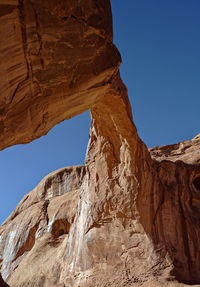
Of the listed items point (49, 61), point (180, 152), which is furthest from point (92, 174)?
point (49, 61)

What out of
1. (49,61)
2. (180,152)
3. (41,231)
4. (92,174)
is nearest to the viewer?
(49,61)

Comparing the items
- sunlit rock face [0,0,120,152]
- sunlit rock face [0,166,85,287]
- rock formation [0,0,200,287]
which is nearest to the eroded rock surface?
rock formation [0,0,200,287]

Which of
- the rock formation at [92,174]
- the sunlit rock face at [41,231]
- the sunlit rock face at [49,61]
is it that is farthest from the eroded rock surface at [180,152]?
the sunlit rock face at [49,61]

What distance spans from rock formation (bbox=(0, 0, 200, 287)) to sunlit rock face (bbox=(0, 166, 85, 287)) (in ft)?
0.19

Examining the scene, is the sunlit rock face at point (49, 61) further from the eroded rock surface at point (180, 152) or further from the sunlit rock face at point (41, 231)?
the eroded rock surface at point (180, 152)

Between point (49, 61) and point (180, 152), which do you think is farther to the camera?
point (180, 152)

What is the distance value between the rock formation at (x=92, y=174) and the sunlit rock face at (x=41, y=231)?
0.19 ft

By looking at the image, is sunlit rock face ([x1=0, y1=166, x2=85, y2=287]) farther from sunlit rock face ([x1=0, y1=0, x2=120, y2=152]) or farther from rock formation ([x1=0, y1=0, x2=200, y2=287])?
sunlit rock face ([x1=0, y1=0, x2=120, y2=152])

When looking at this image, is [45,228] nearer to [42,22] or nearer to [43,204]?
[43,204]

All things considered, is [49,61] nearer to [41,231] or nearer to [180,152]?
[180,152]

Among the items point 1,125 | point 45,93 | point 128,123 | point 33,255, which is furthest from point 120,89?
point 33,255

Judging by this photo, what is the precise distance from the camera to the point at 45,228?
15297 mm

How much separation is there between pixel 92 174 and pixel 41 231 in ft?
18.1

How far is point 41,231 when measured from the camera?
1528 centimetres
